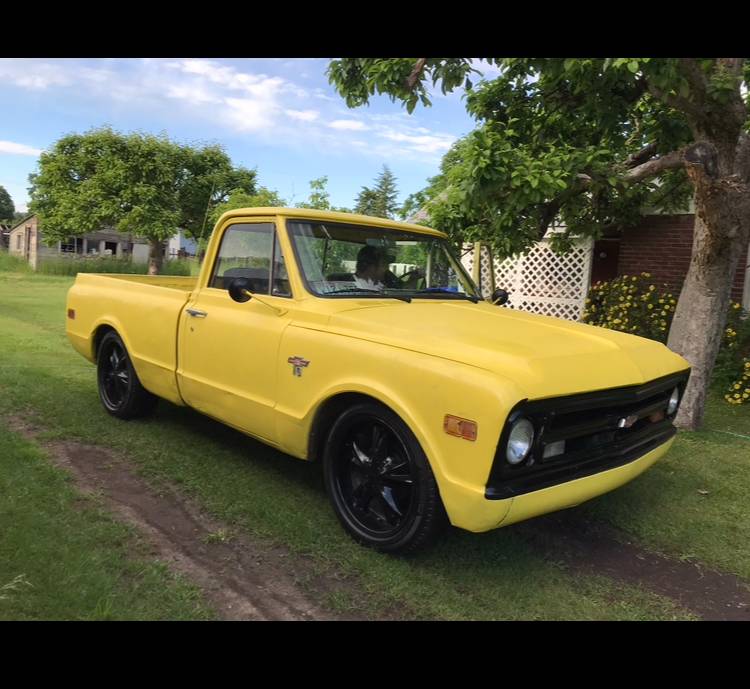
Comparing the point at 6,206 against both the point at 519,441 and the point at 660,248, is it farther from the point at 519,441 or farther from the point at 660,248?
the point at 519,441

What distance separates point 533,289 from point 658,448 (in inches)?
297

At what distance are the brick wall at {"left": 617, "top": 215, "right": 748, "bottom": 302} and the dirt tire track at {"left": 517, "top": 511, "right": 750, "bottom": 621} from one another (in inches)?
272

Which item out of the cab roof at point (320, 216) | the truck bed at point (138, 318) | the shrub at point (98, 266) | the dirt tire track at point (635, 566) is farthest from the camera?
the shrub at point (98, 266)

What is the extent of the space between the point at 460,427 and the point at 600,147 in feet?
14.3

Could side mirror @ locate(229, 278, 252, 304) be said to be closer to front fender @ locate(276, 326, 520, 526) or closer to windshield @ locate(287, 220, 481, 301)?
windshield @ locate(287, 220, 481, 301)

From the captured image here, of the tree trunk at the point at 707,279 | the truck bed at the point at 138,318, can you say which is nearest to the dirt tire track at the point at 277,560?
the truck bed at the point at 138,318

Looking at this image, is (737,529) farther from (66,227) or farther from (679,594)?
(66,227)

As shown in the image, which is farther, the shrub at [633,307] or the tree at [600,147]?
the shrub at [633,307]

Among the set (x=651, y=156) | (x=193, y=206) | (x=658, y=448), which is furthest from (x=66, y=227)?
(x=658, y=448)

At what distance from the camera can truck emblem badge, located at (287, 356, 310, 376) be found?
3.49m

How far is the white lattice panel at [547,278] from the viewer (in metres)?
10.3

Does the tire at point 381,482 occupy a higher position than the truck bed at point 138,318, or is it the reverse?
the truck bed at point 138,318

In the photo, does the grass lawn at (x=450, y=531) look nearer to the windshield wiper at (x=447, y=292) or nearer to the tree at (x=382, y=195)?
the windshield wiper at (x=447, y=292)
